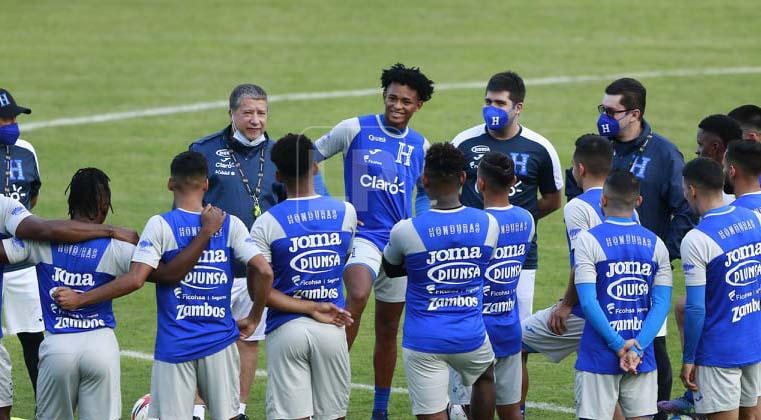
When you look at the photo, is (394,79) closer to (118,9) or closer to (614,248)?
(614,248)

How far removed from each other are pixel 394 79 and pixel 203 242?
109 inches

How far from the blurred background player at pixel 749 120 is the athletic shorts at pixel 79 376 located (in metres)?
5.12

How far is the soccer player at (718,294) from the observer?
304 inches

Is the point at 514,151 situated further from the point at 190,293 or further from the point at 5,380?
the point at 5,380

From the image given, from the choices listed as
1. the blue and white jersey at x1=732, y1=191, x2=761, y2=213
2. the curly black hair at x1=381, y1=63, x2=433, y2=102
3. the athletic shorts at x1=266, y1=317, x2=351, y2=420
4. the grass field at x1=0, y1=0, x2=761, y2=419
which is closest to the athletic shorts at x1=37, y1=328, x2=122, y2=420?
the athletic shorts at x1=266, y1=317, x2=351, y2=420

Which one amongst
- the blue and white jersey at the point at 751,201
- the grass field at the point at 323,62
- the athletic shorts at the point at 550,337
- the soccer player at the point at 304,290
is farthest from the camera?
the grass field at the point at 323,62

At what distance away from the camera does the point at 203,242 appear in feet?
24.7

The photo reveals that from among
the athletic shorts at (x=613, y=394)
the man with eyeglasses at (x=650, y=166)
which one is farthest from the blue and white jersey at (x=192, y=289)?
the man with eyeglasses at (x=650, y=166)

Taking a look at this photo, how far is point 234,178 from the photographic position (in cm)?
941

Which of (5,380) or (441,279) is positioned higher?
(441,279)

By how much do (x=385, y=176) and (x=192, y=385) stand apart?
102 inches

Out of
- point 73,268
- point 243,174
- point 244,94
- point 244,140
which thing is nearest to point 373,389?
point 243,174

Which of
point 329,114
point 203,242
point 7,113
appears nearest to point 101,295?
point 203,242

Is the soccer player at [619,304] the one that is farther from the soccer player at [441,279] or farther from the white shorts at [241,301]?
the white shorts at [241,301]
